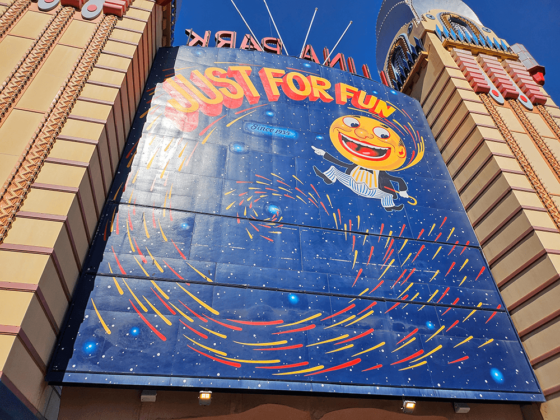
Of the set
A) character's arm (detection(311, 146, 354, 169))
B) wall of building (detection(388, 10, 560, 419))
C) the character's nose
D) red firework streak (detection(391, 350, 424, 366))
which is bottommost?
character's arm (detection(311, 146, 354, 169))

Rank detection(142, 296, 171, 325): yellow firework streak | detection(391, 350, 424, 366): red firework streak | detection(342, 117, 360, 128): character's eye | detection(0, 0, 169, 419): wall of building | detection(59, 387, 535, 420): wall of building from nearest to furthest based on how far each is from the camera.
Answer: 1. detection(0, 0, 169, 419): wall of building
2. detection(59, 387, 535, 420): wall of building
3. detection(142, 296, 171, 325): yellow firework streak
4. detection(391, 350, 424, 366): red firework streak
5. detection(342, 117, 360, 128): character's eye

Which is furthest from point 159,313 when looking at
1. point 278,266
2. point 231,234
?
point 278,266

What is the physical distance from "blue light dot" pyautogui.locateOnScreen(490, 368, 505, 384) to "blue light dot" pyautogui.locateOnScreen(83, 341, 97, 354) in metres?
10.1

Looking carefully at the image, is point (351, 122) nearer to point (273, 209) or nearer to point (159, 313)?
point (273, 209)

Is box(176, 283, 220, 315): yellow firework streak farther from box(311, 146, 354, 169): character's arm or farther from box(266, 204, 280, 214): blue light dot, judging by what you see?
box(311, 146, 354, 169): character's arm

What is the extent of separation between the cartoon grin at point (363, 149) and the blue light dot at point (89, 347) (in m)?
10.9

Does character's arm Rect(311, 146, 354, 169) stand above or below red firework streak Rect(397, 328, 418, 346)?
below

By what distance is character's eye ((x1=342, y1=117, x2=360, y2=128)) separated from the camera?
54.9 ft

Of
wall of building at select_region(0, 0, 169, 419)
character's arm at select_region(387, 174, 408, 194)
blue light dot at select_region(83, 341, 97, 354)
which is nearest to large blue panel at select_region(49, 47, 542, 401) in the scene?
blue light dot at select_region(83, 341, 97, 354)

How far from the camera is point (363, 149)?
15.9 metres

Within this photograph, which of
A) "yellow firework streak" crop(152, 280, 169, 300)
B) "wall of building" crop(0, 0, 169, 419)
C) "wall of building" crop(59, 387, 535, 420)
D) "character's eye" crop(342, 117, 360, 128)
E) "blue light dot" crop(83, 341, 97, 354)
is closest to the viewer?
"wall of building" crop(0, 0, 169, 419)

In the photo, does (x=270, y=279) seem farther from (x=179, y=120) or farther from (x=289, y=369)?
(x=179, y=120)

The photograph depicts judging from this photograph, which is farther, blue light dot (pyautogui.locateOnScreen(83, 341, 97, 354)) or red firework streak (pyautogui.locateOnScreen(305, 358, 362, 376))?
red firework streak (pyautogui.locateOnScreen(305, 358, 362, 376))

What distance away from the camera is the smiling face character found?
613 inches
